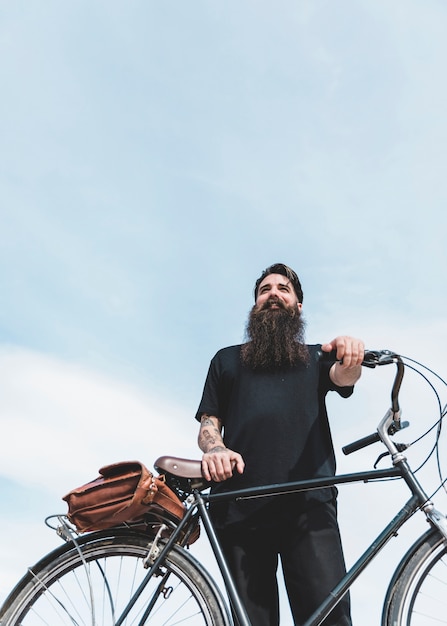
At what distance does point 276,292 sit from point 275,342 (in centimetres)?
46

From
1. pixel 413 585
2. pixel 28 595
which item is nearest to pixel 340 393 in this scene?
pixel 413 585

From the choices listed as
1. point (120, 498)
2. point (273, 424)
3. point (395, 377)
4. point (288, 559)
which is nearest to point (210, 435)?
point (273, 424)

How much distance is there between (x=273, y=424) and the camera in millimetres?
4066

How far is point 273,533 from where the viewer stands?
3916mm

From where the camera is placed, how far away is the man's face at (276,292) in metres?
4.72

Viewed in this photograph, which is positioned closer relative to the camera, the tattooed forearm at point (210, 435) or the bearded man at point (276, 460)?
the bearded man at point (276, 460)

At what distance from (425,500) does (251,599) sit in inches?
39.7

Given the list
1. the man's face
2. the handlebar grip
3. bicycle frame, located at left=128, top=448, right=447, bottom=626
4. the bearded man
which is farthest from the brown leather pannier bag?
the man's face

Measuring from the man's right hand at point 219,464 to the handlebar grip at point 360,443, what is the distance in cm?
52

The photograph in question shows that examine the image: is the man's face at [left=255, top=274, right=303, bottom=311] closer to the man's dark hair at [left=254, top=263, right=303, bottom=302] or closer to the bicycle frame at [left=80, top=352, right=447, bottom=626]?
the man's dark hair at [left=254, top=263, right=303, bottom=302]

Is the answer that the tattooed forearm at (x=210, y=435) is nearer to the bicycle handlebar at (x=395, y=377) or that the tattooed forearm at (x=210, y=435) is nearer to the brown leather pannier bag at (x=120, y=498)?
the brown leather pannier bag at (x=120, y=498)

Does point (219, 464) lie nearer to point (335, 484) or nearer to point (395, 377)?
point (335, 484)

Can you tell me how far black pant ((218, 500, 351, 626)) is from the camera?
379 cm

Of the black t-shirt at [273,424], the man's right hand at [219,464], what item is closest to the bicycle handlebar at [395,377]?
the black t-shirt at [273,424]
